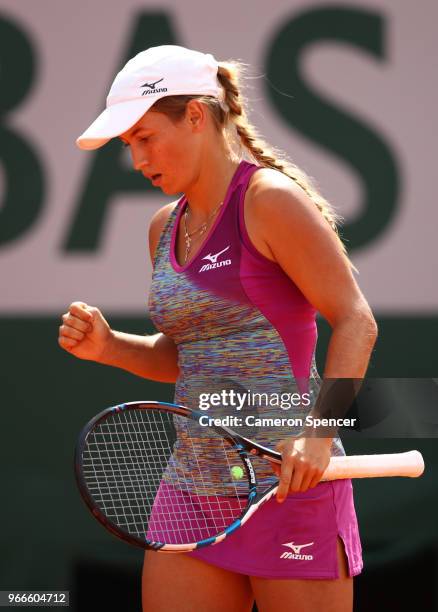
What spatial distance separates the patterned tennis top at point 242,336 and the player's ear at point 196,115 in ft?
0.45

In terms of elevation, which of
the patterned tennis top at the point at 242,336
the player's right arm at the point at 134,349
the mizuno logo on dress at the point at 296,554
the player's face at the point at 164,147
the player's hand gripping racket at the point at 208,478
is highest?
the player's face at the point at 164,147

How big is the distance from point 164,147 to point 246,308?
361 mm

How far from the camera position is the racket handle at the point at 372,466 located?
2.10 metres

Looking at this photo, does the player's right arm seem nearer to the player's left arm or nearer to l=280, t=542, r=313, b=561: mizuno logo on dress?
the player's left arm

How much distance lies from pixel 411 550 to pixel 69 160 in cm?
186

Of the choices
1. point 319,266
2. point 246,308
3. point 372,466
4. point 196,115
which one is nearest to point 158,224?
point 196,115

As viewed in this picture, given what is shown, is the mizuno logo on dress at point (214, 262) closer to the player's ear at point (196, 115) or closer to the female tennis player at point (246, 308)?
the female tennis player at point (246, 308)

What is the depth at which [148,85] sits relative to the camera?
219cm

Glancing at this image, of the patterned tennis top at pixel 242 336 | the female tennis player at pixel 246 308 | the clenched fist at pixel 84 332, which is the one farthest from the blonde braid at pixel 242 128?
the clenched fist at pixel 84 332

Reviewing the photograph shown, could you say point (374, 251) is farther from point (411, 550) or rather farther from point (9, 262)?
point (9, 262)

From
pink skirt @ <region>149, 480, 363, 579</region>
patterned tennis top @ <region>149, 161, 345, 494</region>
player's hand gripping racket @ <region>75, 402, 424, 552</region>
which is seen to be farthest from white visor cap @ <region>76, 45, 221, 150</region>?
pink skirt @ <region>149, 480, 363, 579</region>

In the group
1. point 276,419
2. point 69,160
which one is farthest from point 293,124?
point 276,419

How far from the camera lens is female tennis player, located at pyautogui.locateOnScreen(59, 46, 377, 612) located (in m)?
2.04

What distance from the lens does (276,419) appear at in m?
2.11
